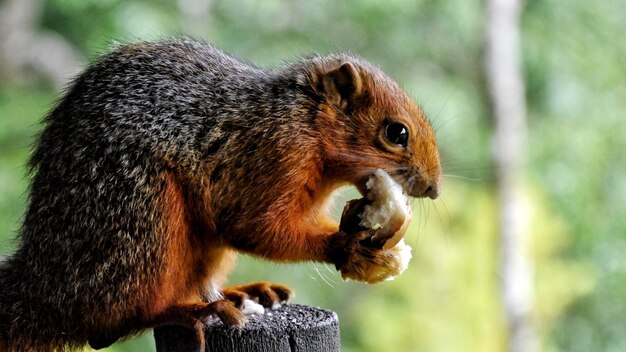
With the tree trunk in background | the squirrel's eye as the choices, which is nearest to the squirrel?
the squirrel's eye

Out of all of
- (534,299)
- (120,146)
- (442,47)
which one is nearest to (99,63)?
(120,146)

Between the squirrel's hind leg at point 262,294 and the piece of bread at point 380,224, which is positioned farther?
the squirrel's hind leg at point 262,294

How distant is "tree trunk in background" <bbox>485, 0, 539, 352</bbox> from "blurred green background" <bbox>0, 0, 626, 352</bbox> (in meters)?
0.11

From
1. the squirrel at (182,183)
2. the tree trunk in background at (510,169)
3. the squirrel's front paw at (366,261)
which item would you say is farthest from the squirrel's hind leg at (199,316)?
the tree trunk in background at (510,169)

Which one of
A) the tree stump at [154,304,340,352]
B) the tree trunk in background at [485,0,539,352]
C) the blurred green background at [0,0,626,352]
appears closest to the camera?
the tree stump at [154,304,340,352]

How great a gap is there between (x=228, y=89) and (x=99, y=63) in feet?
1.23

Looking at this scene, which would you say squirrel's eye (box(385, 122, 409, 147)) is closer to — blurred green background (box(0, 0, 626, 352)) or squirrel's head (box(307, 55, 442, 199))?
squirrel's head (box(307, 55, 442, 199))

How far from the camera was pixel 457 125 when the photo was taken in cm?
879

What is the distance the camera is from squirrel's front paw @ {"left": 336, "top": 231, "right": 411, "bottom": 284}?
106 inches

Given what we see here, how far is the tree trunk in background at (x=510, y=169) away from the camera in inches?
308

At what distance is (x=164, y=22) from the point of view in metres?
7.64

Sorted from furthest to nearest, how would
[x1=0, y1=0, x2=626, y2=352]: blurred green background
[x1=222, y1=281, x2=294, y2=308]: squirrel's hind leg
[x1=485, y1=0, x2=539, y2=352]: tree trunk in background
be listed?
[x1=485, y1=0, x2=539, y2=352]: tree trunk in background → [x1=0, y1=0, x2=626, y2=352]: blurred green background → [x1=222, y1=281, x2=294, y2=308]: squirrel's hind leg

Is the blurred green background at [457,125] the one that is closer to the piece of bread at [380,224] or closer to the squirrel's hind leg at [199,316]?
the squirrel's hind leg at [199,316]

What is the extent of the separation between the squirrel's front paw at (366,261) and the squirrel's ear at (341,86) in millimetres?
450
